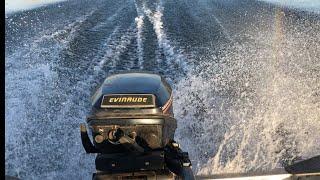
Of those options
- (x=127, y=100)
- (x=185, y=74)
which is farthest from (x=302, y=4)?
(x=127, y=100)

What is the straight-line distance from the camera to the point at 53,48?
185 inches

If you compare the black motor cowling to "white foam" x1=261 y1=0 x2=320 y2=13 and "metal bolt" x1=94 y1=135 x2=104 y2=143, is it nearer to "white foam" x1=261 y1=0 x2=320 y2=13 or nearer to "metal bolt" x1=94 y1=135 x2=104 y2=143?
"metal bolt" x1=94 y1=135 x2=104 y2=143

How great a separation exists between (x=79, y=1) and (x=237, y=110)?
317cm

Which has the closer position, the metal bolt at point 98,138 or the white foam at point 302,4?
the metal bolt at point 98,138

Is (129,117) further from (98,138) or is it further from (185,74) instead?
(185,74)

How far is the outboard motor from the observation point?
166 cm

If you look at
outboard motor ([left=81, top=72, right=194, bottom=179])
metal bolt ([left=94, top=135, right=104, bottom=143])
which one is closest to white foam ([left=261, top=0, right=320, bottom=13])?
outboard motor ([left=81, top=72, right=194, bottom=179])

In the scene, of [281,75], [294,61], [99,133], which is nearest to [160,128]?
[99,133]

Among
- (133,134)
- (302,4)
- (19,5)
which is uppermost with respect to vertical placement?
(133,134)

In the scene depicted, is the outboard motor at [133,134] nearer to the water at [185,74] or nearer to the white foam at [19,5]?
the water at [185,74]

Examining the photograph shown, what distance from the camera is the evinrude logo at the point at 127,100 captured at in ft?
5.78

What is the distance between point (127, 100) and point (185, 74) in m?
2.61

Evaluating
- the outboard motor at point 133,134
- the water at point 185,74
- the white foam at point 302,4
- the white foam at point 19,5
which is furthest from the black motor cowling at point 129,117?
the white foam at point 302,4

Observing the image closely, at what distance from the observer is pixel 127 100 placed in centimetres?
178
